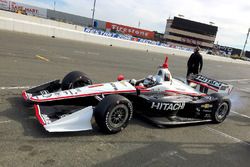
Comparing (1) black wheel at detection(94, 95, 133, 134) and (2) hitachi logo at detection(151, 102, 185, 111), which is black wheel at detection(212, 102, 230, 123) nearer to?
(2) hitachi logo at detection(151, 102, 185, 111)

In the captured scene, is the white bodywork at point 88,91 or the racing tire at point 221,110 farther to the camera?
the racing tire at point 221,110

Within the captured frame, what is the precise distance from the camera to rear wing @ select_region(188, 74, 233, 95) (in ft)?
25.0

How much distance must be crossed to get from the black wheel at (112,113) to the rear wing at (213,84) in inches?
134

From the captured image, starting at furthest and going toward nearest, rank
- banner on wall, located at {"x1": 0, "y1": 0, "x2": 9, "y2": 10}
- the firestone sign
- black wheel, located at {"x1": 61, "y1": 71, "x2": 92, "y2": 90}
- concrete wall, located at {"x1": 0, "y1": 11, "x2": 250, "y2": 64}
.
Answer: the firestone sign < banner on wall, located at {"x1": 0, "y1": 0, "x2": 9, "y2": 10} < concrete wall, located at {"x1": 0, "y1": 11, "x2": 250, "y2": 64} < black wheel, located at {"x1": 61, "y1": 71, "x2": 92, "y2": 90}

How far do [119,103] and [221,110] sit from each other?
3237mm

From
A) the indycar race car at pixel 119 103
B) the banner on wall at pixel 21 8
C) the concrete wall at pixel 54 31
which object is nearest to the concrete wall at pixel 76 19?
the banner on wall at pixel 21 8

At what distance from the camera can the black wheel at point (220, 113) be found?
22.3 ft

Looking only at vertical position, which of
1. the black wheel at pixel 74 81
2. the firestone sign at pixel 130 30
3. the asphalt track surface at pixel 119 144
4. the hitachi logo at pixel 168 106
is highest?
the firestone sign at pixel 130 30

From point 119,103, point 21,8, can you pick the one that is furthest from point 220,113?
point 21,8

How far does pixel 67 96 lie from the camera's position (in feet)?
17.0

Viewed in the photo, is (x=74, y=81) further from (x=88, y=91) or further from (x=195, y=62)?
(x=195, y=62)

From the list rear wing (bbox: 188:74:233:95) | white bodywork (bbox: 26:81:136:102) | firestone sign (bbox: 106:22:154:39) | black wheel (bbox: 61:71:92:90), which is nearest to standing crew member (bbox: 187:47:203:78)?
rear wing (bbox: 188:74:233:95)

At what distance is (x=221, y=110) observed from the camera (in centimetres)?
700

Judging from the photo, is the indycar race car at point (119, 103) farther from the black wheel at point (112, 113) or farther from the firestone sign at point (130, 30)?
the firestone sign at point (130, 30)
